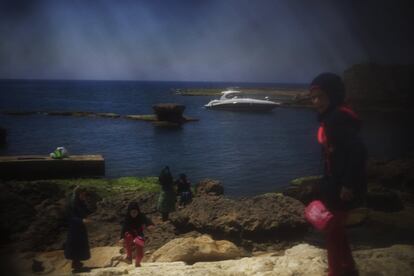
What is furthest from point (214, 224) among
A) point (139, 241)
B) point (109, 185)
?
point (109, 185)

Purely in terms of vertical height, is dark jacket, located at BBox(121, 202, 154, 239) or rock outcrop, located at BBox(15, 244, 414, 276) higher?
rock outcrop, located at BBox(15, 244, 414, 276)

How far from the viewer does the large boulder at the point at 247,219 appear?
9.26m

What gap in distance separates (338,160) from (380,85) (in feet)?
229

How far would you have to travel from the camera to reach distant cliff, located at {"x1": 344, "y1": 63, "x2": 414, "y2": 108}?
61.8 meters

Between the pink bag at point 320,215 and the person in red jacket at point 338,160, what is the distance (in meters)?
0.04

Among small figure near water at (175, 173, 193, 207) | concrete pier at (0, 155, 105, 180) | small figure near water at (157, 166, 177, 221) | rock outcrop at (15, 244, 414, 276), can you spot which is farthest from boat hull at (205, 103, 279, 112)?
rock outcrop at (15, 244, 414, 276)

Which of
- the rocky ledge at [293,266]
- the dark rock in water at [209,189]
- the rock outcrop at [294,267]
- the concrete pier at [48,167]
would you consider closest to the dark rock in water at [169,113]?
the concrete pier at [48,167]

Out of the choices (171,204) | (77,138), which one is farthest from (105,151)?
(171,204)

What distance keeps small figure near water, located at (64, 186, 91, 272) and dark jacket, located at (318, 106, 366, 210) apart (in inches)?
Result: 178

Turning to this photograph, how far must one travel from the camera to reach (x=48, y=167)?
20281 mm

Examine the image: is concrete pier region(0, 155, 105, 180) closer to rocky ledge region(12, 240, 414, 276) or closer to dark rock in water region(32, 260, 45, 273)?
dark rock in water region(32, 260, 45, 273)

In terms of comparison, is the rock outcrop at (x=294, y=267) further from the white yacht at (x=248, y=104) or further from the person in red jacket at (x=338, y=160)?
the white yacht at (x=248, y=104)

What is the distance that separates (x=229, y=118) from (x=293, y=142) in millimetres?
25714

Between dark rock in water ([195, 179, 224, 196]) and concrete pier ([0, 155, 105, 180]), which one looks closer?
dark rock in water ([195, 179, 224, 196])
